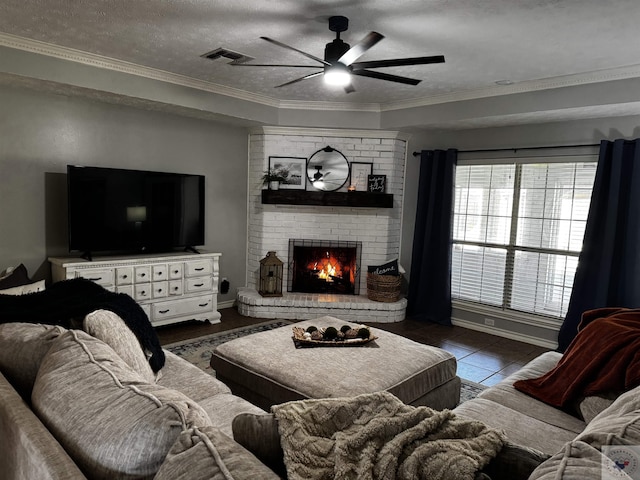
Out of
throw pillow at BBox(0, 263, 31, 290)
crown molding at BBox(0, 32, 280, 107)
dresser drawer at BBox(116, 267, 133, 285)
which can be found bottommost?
dresser drawer at BBox(116, 267, 133, 285)

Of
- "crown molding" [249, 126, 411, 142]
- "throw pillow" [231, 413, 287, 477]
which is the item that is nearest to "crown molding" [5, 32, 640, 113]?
"crown molding" [249, 126, 411, 142]

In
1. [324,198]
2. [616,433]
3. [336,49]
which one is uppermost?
[336,49]

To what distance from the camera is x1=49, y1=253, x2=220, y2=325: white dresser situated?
4094 mm

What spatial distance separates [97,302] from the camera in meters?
2.28

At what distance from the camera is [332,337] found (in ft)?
10.00

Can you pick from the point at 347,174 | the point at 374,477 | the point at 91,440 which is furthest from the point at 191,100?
the point at 374,477

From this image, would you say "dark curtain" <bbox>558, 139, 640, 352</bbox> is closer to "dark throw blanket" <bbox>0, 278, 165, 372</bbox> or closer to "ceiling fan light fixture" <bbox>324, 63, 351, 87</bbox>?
"ceiling fan light fixture" <bbox>324, 63, 351, 87</bbox>

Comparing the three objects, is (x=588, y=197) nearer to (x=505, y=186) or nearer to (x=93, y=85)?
(x=505, y=186)

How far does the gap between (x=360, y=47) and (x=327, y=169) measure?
9.73 feet

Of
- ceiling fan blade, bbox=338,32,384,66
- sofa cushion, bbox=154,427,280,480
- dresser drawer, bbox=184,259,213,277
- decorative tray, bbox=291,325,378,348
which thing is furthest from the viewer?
dresser drawer, bbox=184,259,213,277

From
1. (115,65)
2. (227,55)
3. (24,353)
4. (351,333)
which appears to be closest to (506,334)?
(351,333)

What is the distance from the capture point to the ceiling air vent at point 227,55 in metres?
3.53

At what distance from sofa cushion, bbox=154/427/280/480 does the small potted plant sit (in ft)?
14.7

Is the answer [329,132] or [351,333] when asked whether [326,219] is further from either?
[351,333]
